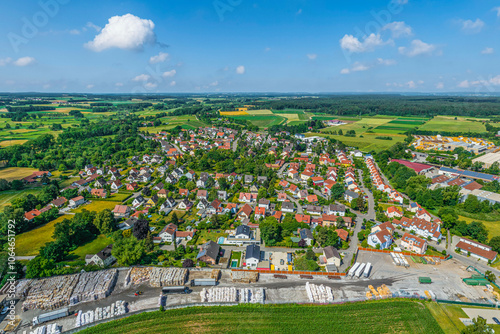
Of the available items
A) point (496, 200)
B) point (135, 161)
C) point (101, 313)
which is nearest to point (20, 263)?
point (101, 313)

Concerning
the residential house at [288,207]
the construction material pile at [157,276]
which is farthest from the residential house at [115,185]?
the residential house at [288,207]

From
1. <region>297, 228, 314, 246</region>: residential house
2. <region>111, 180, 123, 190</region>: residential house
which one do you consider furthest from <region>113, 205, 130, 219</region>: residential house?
<region>297, 228, 314, 246</region>: residential house

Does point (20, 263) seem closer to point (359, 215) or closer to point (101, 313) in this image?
point (101, 313)

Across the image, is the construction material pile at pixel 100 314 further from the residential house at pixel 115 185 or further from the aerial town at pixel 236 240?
the residential house at pixel 115 185

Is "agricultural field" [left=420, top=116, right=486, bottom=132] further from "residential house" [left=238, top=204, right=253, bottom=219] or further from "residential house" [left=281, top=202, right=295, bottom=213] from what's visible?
"residential house" [left=238, top=204, right=253, bottom=219]

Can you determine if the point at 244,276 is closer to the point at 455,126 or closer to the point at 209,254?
the point at 209,254

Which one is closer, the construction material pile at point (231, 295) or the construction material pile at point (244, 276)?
the construction material pile at point (231, 295)

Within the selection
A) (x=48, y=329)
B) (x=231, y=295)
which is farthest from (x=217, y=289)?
(x=48, y=329)
